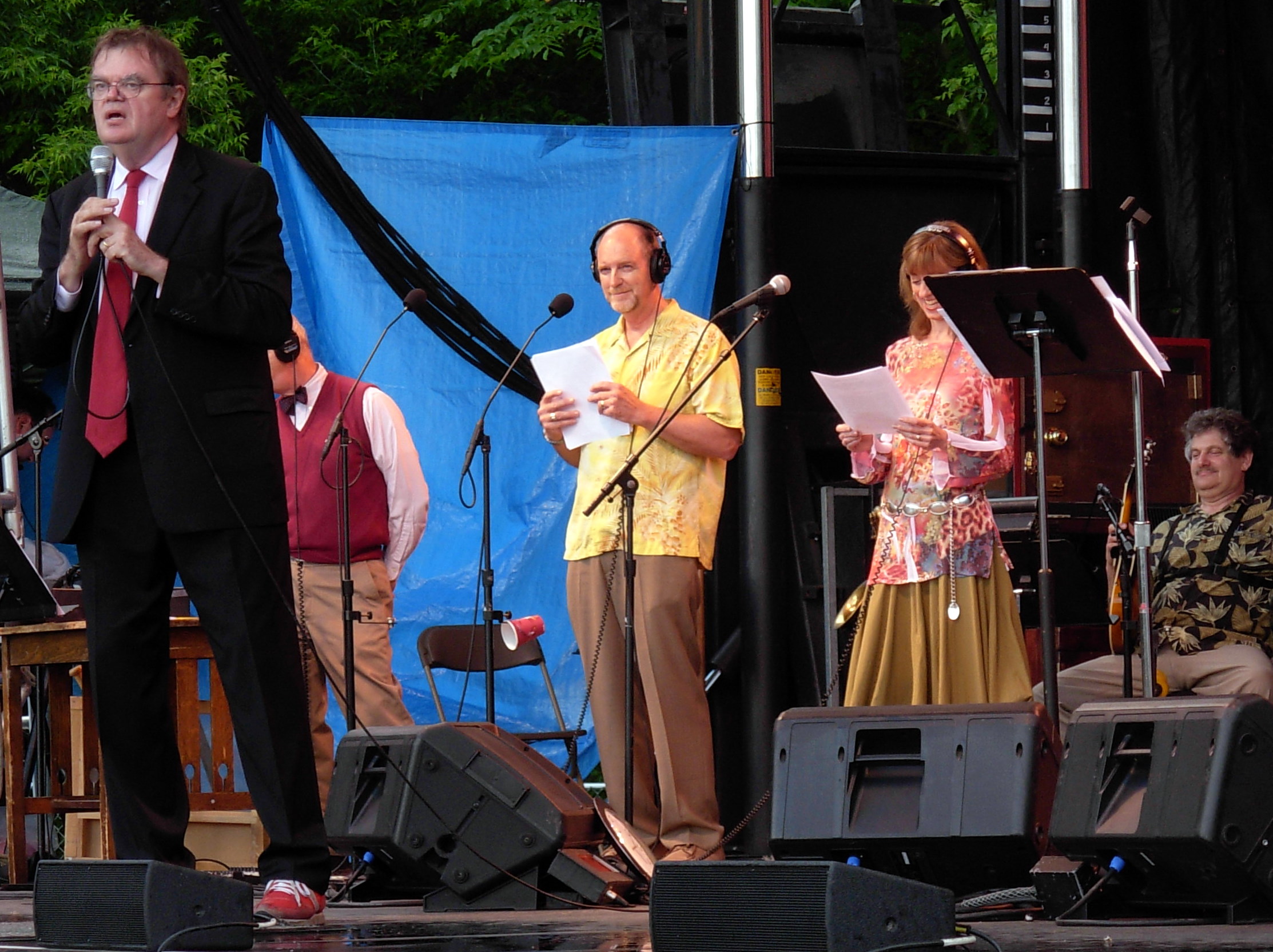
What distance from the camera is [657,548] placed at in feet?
16.2

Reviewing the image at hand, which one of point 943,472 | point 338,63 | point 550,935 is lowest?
point 550,935

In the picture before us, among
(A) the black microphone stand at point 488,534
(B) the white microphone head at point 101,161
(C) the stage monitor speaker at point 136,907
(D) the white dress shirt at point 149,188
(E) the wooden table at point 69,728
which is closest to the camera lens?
(C) the stage monitor speaker at point 136,907

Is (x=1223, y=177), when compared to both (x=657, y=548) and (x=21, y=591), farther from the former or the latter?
(x=21, y=591)

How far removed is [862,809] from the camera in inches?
144

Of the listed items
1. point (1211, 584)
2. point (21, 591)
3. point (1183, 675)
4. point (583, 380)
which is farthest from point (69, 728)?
point (1211, 584)

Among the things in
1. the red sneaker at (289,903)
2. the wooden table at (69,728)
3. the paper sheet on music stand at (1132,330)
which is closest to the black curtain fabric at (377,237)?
the wooden table at (69,728)

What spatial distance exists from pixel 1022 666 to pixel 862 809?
972 mm

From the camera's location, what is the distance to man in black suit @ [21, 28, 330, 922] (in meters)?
3.42

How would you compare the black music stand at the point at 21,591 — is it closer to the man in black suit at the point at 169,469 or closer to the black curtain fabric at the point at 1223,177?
the man in black suit at the point at 169,469

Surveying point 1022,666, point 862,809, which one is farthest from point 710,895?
point 1022,666

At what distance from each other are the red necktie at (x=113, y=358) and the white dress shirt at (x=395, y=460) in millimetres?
2093

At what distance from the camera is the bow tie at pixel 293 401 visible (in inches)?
220

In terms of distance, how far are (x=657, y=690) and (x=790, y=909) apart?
2375 mm

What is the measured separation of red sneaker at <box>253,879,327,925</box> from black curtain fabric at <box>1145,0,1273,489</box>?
4.74m
